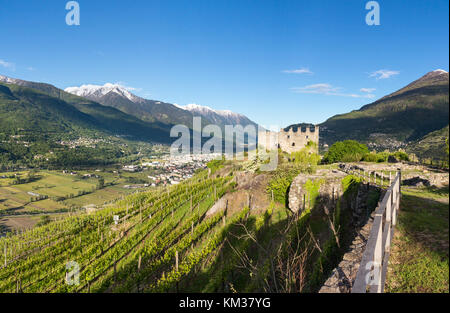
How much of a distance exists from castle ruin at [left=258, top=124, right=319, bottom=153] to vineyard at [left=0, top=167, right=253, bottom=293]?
14.6 m

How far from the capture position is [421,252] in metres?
5.02

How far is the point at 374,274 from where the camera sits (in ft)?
11.9

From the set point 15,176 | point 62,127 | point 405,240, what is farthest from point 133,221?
point 62,127

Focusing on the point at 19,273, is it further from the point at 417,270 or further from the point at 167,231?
the point at 417,270

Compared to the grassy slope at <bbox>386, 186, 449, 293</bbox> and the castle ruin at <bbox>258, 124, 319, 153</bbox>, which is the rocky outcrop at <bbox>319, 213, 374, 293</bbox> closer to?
the grassy slope at <bbox>386, 186, 449, 293</bbox>

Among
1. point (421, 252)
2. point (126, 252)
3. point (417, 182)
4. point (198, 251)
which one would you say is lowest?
point (126, 252)

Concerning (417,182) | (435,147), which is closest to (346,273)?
(417,182)

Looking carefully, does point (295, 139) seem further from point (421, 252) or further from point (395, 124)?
point (395, 124)

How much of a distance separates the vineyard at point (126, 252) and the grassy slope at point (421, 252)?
417 inches

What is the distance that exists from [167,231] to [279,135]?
2601 centimetres

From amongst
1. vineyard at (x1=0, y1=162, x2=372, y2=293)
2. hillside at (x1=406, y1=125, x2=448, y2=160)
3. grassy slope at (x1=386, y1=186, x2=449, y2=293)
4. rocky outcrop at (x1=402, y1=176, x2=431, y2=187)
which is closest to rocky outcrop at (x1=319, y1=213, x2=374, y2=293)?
grassy slope at (x1=386, y1=186, x2=449, y2=293)

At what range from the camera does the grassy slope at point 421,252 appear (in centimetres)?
433

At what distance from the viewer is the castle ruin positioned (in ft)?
130

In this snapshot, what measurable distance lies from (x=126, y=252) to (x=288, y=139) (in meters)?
29.9
